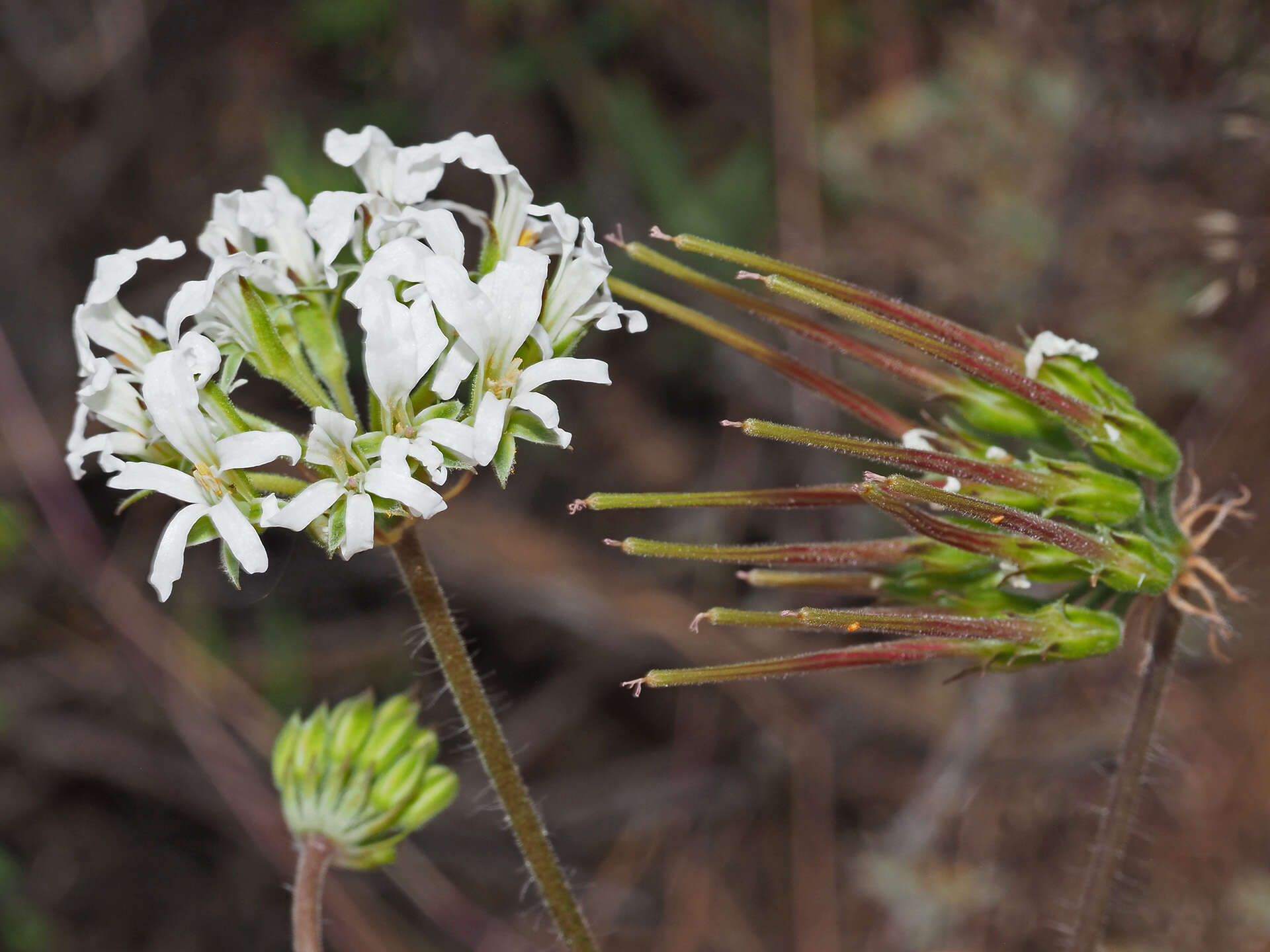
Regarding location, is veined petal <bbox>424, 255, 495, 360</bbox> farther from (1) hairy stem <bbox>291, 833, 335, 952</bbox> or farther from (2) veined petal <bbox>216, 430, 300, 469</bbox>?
(1) hairy stem <bbox>291, 833, 335, 952</bbox>

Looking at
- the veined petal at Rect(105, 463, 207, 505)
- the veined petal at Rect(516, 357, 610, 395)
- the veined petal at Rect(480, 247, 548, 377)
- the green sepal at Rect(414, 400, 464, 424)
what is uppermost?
the veined petal at Rect(480, 247, 548, 377)

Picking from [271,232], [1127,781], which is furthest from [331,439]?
[1127,781]

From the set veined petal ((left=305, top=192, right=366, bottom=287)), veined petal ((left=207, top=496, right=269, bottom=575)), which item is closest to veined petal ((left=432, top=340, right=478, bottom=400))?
veined petal ((left=305, top=192, right=366, bottom=287))

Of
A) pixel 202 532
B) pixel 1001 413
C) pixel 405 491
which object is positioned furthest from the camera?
pixel 1001 413

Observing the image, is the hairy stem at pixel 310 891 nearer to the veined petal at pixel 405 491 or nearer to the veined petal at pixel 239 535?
the veined petal at pixel 239 535

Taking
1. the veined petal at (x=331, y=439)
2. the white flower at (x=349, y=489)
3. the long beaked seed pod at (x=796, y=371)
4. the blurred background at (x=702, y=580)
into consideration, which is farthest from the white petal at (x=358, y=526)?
the blurred background at (x=702, y=580)

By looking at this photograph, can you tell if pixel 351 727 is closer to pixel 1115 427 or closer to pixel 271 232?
pixel 271 232
